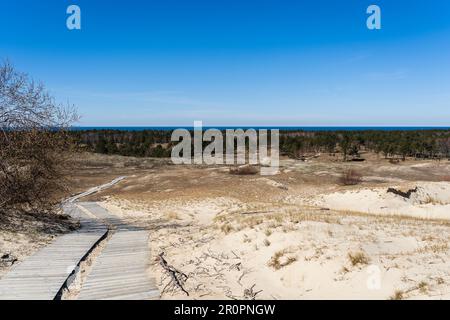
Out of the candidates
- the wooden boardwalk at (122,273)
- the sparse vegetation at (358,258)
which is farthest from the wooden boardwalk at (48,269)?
the sparse vegetation at (358,258)

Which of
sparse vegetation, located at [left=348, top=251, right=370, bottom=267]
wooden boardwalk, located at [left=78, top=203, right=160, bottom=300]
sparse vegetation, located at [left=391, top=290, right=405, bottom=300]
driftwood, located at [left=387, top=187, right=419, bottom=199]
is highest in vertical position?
sparse vegetation, located at [left=348, top=251, right=370, bottom=267]

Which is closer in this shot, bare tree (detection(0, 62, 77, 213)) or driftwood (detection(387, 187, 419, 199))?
bare tree (detection(0, 62, 77, 213))

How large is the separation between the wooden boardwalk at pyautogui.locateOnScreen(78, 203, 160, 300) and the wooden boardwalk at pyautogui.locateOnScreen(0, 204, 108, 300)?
26.7 inches

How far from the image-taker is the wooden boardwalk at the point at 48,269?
9008 millimetres

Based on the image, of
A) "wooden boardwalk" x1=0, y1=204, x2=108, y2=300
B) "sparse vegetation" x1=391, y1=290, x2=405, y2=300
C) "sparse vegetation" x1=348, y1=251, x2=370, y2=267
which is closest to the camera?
"sparse vegetation" x1=391, y1=290, x2=405, y2=300

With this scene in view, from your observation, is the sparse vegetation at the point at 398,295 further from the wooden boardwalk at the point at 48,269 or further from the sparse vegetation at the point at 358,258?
the wooden boardwalk at the point at 48,269

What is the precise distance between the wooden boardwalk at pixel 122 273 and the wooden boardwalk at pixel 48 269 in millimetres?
678

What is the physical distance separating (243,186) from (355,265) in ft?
92.8

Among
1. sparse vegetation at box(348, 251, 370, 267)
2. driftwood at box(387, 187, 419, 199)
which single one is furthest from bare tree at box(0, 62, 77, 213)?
driftwood at box(387, 187, 419, 199)

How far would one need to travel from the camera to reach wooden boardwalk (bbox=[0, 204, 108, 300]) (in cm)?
901

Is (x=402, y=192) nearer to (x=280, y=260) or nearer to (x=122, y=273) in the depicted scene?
(x=280, y=260)

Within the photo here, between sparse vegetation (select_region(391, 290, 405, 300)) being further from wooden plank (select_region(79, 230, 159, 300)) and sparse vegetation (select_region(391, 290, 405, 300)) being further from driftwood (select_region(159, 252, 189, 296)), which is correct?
wooden plank (select_region(79, 230, 159, 300))

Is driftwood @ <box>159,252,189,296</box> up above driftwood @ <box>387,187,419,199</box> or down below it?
above
